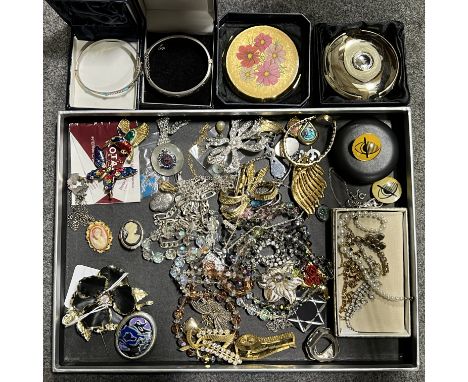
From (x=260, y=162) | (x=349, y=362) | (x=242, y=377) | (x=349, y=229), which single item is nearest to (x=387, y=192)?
(x=349, y=229)

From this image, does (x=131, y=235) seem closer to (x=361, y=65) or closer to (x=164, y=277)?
(x=164, y=277)

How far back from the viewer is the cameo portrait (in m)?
1.34

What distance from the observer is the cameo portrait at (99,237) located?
52.7 inches

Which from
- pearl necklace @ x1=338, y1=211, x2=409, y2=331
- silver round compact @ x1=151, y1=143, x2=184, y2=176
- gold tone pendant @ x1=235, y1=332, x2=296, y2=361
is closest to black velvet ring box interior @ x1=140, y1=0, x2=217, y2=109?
silver round compact @ x1=151, y1=143, x2=184, y2=176

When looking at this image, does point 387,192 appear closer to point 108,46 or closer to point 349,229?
point 349,229

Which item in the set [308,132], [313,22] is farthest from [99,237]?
[313,22]

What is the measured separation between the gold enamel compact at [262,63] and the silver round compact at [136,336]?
73 cm

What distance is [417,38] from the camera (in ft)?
4.83

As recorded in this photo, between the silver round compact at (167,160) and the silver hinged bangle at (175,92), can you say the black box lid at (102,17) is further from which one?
the silver round compact at (167,160)

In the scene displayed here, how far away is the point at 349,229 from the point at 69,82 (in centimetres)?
95

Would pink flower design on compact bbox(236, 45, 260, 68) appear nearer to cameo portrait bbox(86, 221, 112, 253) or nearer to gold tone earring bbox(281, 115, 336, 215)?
gold tone earring bbox(281, 115, 336, 215)

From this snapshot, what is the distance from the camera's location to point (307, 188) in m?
1.33

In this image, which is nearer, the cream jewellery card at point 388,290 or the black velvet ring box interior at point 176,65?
the cream jewellery card at point 388,290

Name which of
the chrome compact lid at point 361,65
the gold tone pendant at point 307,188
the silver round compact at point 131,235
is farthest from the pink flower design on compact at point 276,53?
the silver round compact at point 131,235
